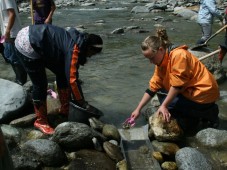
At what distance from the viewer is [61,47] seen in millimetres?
3984

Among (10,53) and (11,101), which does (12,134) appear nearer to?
(11,101)

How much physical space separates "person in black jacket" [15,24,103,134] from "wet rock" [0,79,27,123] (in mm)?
351

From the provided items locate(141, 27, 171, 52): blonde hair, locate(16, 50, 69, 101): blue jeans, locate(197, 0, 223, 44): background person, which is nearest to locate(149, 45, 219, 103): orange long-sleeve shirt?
locate(141, 27, 171, 52): blonde hair

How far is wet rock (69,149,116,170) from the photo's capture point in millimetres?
3500

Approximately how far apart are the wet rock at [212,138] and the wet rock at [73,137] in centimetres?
115

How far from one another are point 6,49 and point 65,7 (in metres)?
18.7

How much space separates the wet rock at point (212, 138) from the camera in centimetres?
384

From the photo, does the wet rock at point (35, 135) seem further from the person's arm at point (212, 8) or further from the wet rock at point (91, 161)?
the person's arm at point (212, 8)

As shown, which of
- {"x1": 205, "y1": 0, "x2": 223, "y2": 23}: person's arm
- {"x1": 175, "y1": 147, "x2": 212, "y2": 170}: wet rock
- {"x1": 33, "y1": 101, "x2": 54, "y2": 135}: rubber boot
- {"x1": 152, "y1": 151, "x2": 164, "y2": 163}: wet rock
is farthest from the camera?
{"x1": 205, "y1": 0, "x2": 223, "y2": 23}: person's arm

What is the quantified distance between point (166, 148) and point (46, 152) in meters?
1.15

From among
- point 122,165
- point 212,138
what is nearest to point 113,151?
point 122,165

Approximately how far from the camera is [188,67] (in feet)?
12.5

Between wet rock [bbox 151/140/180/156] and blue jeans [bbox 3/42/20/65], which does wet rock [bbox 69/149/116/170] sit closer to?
wet rock [bbox 151/140/180/156]

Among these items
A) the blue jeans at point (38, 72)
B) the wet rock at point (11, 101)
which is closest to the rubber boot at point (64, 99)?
the blue jeans at point (38, 72)
